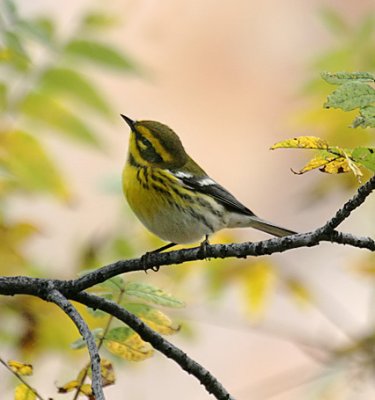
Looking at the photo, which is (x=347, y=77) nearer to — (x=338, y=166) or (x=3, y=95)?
(x=338, y=166)

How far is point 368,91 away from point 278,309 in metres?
6.90

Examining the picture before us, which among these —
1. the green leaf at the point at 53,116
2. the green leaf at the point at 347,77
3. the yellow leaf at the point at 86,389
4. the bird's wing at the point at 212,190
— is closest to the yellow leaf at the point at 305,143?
the green leaf at the point at 347,77

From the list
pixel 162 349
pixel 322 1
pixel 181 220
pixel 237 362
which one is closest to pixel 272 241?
pixel 162 349

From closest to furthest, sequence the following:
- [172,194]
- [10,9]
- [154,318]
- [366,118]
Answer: [366,118]
[154,318]
[10,9]
[172,194]

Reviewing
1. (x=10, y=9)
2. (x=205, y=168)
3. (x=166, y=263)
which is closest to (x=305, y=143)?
(x=166, y=263)

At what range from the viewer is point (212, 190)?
3.55 metres

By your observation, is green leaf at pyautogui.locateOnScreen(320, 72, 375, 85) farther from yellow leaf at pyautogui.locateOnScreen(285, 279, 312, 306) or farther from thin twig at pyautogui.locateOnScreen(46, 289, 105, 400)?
yellow leaf at pyautogui.locateOnScreen(285, 279, 312, 306)

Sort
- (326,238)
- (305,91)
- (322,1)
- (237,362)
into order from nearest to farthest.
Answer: (326,238) → (305,91) → (237,362) → (322,1)

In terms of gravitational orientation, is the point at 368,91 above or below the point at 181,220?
below

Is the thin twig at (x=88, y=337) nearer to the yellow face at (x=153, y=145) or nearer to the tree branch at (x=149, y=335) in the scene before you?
the tree branch at (x=149, y=335)

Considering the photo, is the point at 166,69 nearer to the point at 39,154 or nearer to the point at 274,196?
the point at 274,196

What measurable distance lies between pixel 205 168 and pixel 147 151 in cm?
445

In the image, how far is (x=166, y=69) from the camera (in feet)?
27.6

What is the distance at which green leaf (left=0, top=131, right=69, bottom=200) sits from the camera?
313 centimetres
